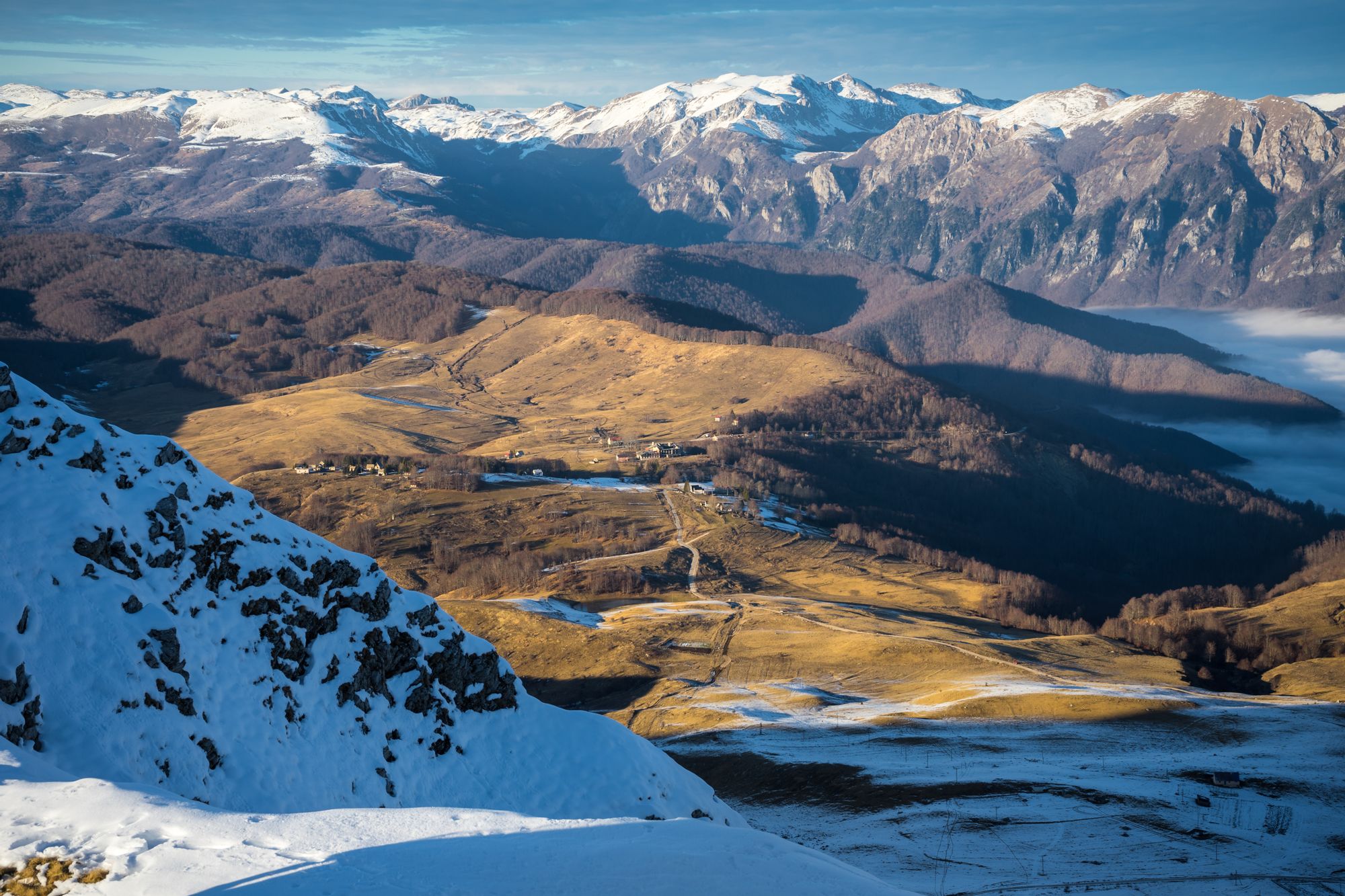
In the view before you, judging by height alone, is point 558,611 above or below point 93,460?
below

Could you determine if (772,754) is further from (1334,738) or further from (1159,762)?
(1334,738)

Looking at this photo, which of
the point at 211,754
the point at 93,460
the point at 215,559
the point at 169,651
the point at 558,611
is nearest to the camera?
the point at 211,754

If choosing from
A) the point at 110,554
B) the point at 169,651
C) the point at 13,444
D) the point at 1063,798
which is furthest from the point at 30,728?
the point at 1063,798

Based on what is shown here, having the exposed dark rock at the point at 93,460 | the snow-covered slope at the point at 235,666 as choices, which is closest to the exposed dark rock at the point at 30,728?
the snow-covered slope at the point at 235,666

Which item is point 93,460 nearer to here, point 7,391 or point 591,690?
point 7,391

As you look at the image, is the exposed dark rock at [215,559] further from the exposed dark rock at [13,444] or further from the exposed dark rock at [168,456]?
the exposed dark rock at [13,444]

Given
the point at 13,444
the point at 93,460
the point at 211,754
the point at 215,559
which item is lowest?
the point at 211,754
